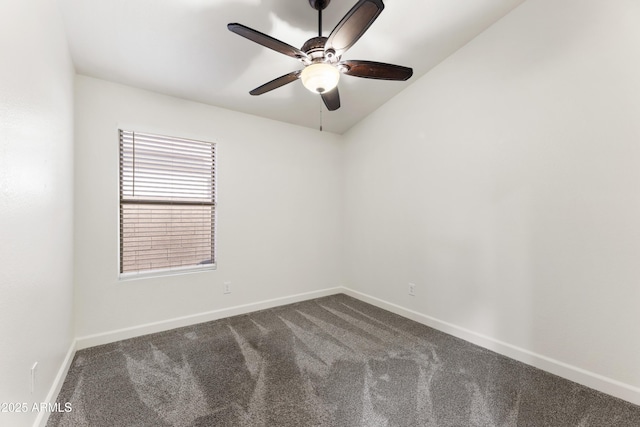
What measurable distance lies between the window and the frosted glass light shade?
1.77 metres

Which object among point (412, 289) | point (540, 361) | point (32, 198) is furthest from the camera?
point (412, 289)

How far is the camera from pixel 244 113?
10.9 feet

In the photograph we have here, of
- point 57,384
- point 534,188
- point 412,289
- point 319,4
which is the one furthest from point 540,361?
point 57,384

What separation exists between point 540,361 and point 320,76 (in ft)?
8.78

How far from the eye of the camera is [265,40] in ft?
5.28

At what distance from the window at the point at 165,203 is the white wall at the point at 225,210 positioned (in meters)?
0.10

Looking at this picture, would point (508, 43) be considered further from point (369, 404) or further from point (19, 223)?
point (19, 223)

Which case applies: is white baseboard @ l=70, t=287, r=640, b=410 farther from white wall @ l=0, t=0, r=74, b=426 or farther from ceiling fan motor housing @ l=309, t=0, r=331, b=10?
ceiling fan motor housing @ l=309, t=0, r=331, b=10

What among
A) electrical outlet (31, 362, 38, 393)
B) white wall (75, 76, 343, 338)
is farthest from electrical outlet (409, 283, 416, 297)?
electrical outlet (31, 362, 38, 393)

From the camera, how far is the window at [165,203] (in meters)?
2.69

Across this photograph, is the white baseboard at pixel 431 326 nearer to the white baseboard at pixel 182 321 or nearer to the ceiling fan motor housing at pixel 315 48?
the white baseboard at pixel 182 321

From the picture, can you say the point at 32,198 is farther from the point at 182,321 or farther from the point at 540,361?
the point at 540,361

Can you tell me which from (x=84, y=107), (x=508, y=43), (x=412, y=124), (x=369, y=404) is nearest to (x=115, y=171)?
(x=84, y=107)

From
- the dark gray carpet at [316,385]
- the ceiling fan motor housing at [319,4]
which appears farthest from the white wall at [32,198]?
the ceiling fan motor housing at [319,4]
